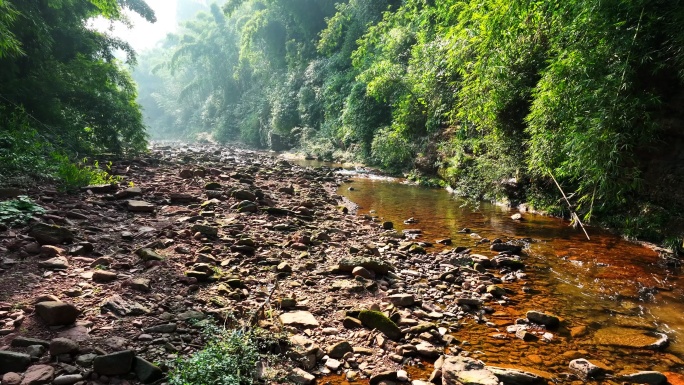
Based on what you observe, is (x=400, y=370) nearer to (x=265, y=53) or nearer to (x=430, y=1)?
(x=430, y=1)

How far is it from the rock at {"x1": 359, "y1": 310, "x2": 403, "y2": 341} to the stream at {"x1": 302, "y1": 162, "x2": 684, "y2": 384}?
422 millimetres

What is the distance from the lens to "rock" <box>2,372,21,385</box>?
193 cm

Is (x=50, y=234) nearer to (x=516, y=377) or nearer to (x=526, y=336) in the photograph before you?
(x=516, y=377)

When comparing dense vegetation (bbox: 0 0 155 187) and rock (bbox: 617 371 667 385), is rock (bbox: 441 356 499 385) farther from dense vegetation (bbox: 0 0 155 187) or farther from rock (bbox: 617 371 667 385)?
dense vegetation (bbox: 0 0 155 187)

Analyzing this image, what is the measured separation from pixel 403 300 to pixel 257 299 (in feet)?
5.15

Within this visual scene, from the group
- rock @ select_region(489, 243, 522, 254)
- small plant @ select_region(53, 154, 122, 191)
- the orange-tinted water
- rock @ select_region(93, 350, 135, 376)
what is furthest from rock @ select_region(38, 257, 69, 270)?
rock @ select_region(489, 243, 522, 254)

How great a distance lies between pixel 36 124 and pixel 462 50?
463 inches

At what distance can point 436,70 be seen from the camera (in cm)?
1290

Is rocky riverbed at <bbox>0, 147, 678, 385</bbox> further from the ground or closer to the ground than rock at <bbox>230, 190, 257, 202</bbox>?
closer to the ground

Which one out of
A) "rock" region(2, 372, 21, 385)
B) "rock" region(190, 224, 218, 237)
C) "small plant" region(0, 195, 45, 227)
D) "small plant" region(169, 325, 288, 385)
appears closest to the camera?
"rock" region(2, 372, 21, 385)

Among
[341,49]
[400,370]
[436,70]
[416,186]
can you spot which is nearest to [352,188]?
[416,186]

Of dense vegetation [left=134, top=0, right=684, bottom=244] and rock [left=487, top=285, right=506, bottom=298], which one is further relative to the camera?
dense vegetation [left=134, top=0, right=684, bottom=244]

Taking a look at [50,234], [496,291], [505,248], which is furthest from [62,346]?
[505,248]

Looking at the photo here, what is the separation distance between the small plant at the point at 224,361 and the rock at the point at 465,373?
1.31m
